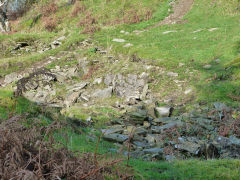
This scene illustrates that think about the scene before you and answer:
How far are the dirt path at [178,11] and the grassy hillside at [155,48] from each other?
542mm

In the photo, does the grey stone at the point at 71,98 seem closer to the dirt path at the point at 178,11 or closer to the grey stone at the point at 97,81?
the grey stone at the point at 97,81

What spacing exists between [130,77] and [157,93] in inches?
72.5

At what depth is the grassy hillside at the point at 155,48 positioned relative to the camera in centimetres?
516

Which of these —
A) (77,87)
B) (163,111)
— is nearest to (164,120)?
(163,111)

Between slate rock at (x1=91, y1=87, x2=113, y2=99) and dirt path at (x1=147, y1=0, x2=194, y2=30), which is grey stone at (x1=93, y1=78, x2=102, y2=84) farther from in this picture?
dirt path at (x1=147, y1=0, x2=194, y2=30)

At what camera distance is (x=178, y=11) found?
870 inches

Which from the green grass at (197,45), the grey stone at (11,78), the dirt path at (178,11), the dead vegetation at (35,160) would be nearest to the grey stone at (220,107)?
the green grass at (197,45)

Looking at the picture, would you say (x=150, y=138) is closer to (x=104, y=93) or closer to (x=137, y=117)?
(x=137, y=117)

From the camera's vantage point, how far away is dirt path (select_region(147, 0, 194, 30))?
20.8 metres

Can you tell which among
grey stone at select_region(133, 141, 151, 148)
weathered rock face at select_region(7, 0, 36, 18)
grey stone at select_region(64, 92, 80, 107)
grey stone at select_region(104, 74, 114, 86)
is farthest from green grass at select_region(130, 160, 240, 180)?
weathered rock face at select_region(7, 0, 36, 18)

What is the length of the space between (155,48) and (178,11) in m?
8.93

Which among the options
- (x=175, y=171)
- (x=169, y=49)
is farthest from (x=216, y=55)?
(x=175, y=171)

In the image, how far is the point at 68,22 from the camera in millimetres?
24094

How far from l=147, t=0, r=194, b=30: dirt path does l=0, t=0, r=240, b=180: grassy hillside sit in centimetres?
54
